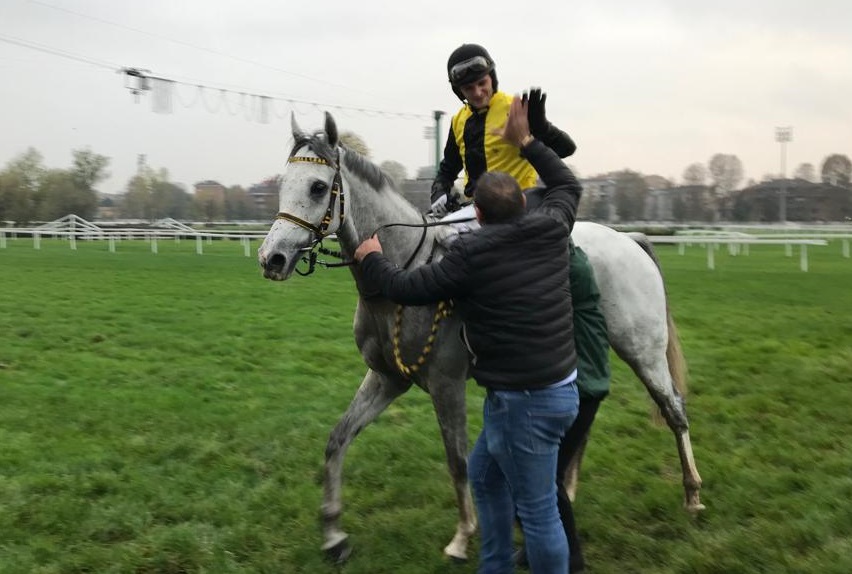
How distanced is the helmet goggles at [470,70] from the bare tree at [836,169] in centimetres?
5942

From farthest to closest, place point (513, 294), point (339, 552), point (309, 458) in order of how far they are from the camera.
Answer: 1. point (309, 458)
2. point (339, 552)
3. point (513, 294)


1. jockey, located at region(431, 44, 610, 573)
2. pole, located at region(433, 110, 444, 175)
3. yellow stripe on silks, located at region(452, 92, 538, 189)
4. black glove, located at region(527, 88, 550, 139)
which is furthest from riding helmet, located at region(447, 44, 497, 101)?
pole, located at region(433, 110, 444, 175)

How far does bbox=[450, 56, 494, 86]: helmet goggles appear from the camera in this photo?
358 centimetres

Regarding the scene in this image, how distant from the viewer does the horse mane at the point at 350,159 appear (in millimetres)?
3350

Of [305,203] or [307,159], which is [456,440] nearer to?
[305,203]

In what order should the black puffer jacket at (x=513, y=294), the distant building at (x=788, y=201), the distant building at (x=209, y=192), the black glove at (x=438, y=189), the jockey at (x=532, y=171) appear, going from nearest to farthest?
the black puffer jacket at (x=513, y=294) < the jockey at (x=532, y=171) < the black glove at (x=438, y=189) < the distant building at (x=209, y=192) < the distant building at (x=788, y=201)

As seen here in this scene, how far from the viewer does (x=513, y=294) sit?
266cm

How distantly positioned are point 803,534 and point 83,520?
3922mm

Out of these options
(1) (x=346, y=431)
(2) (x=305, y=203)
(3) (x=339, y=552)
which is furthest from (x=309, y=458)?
(2) (x=305, y=203)

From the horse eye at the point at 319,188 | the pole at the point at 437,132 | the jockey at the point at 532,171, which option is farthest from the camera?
the pole at the point at 437,132

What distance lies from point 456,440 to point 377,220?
3.94ft

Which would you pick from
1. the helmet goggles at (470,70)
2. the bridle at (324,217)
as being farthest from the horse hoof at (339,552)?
the helmet goggles at (470,70)

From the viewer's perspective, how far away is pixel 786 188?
53906 mm

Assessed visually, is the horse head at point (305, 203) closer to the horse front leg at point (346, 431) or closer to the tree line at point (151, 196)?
the horse front leg at point (346, 431)
